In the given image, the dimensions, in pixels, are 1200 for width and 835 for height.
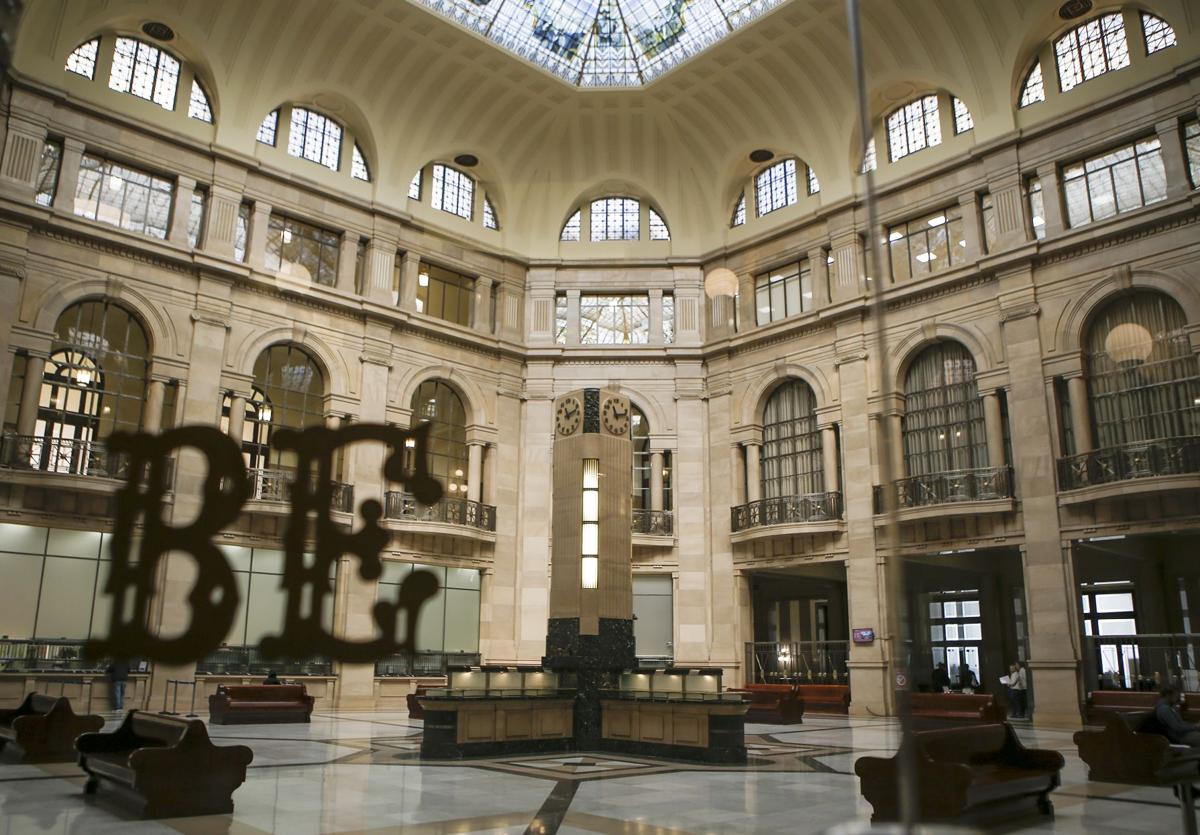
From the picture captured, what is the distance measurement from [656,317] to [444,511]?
8972 millimetres

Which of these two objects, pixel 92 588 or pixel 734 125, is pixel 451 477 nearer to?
pixel 92 588

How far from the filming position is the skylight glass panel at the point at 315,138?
83.3 ft

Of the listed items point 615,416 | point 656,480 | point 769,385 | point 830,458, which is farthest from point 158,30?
A: point 830,458

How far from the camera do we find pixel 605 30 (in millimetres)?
27000

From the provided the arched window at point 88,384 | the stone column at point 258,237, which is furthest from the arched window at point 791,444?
the arched window at point 88,384

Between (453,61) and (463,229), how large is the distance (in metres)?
4.82

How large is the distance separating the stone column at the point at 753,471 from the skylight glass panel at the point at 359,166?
527 inches

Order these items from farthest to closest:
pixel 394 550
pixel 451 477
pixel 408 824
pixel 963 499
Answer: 1. pixel 451 477
2. pixel 394 550
3. pixel 963 499
4. pixel 408 824

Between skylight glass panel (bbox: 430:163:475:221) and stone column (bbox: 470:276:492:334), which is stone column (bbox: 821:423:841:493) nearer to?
stone column (bbox: 470:276:492:334)

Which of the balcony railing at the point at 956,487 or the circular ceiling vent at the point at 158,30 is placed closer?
the balcony railing at the point at 956,487

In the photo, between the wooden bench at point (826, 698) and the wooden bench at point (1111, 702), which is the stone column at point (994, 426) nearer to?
the wooden bench at point (1111, 702)

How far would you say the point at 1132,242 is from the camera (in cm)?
2045

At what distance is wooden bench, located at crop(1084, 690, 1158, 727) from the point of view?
17.9 meters

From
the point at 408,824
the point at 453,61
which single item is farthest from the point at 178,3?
the point at 408,824
